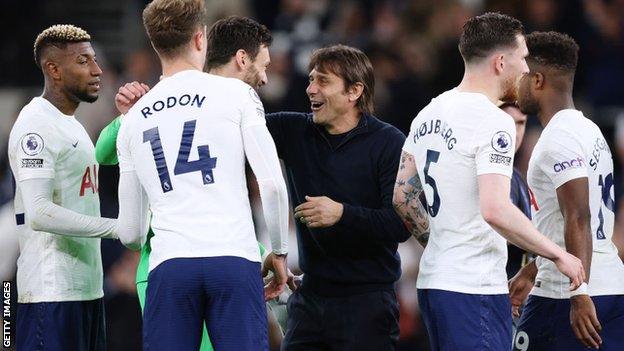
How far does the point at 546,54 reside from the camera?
677 centimetres

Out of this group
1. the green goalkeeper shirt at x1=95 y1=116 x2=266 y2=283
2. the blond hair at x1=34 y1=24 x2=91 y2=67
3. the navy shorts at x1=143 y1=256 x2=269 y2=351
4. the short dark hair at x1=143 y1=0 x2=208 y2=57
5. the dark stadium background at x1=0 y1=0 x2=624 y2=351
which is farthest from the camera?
the dark stadium background at x1=0 y1=0 x2=624 y2=351

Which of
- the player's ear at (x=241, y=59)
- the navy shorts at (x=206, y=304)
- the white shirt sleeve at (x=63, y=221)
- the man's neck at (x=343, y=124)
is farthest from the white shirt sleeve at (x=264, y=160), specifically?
the white shirt sleeve at (x=63, y=221)

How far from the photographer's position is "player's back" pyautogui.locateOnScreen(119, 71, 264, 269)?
583cm

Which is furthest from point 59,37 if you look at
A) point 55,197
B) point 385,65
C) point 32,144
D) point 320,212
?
point 385,65

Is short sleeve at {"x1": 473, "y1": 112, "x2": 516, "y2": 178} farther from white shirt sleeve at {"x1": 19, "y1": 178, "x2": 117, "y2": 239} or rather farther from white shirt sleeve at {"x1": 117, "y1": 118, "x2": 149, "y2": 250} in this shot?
white shirt sleeve at {"x1": 19, "y1": 178, "x2": 117, "y2": 239}

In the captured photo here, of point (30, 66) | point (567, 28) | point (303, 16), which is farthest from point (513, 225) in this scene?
point (30, 66)

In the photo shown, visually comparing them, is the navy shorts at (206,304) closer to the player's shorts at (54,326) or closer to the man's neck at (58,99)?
the player's shorts at (54,326)

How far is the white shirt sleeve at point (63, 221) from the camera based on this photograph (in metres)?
6.74

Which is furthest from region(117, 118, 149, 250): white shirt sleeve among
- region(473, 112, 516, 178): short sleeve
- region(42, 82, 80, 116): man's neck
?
region(473, 112, 516, 178): short sleeve

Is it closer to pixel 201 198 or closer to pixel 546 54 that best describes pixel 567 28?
pixel 546 54

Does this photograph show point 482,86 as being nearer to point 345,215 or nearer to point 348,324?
point 345,215

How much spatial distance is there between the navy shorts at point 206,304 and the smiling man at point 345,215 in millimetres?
837

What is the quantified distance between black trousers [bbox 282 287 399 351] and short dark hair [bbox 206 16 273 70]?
1.44 metres

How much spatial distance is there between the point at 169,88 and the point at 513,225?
5.98 ft
